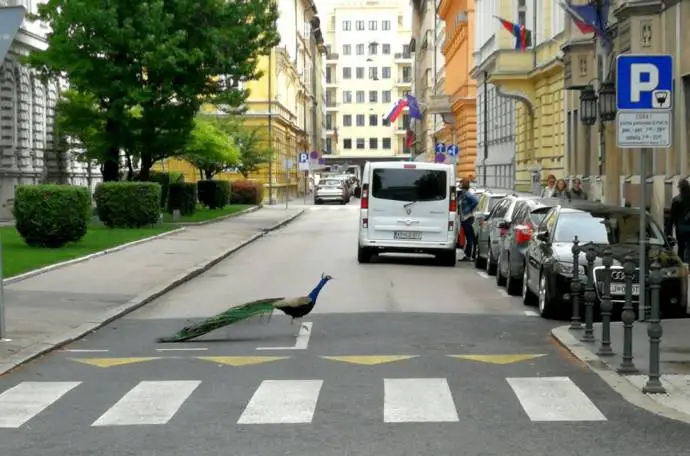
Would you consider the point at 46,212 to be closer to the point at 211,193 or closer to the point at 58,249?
the point at 58,249

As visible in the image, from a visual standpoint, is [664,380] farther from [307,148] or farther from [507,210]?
[307,148]

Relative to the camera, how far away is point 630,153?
29.4 m

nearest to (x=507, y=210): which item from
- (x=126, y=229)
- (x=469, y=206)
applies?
(x=469, y=206)

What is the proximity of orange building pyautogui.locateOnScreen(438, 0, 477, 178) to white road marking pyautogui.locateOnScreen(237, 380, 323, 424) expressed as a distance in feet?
181

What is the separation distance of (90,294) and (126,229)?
17535mm

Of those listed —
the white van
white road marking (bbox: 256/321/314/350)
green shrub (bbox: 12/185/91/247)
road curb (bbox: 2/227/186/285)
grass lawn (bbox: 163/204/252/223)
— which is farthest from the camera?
grass lawn (bbox: 163/204/252/223)

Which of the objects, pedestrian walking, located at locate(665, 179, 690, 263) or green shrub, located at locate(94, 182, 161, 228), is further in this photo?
green shrub, located at locate(94, 182, 161, 228)

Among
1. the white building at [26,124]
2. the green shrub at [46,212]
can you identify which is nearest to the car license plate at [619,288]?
the green shrub at [46,212]

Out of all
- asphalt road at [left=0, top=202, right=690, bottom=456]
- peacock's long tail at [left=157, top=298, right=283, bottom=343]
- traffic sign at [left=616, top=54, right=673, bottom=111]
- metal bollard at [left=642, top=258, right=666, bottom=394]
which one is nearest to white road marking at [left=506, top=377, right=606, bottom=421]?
asphalt road at [left=0, top=202, right=690, bottom=456]

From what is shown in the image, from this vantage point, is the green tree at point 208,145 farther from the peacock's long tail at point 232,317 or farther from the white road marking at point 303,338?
the peacock's long tail at point 232,317

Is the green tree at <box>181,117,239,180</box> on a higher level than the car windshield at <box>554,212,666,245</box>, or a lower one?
higher

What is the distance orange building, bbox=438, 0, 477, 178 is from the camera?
68062mm

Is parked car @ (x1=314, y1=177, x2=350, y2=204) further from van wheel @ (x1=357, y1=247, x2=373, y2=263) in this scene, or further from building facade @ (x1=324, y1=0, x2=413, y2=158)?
building facade @ (x1=324, y1=0, x2=413, y2=158)

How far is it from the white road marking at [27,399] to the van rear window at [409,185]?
48.6ft
